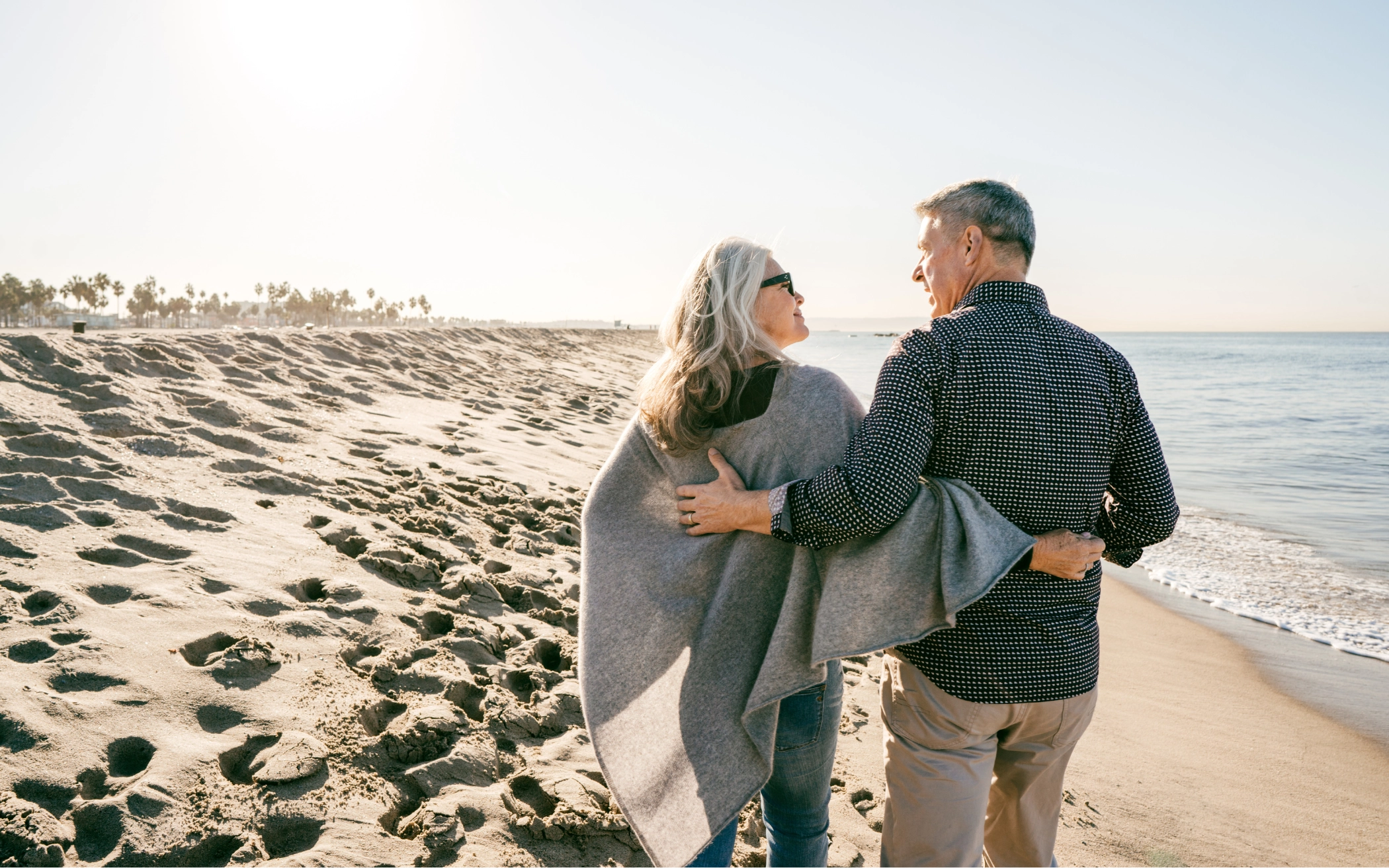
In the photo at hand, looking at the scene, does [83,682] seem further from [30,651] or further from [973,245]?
[973,245]

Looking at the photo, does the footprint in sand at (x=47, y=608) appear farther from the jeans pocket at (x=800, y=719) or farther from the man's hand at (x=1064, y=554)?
the man's hand at (x=1064, y=554)

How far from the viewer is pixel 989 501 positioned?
183 centimetres

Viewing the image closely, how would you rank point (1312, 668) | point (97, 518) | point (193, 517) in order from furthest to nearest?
point (1312, 668) → point (193, 517) → point (97, 518)

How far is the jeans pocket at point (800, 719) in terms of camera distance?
1.90m

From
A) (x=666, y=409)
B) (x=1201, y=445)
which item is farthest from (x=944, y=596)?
(x=1201, y=445)

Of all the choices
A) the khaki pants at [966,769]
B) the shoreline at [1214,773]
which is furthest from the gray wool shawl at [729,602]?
the shoreline at [1214,773]

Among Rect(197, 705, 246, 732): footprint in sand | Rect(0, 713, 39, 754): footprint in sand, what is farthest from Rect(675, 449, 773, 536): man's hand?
Rect(0, 713, 39, 754): footprint in sand

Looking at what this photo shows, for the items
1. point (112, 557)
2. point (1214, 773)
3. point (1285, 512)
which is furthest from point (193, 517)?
point (1285, 512)

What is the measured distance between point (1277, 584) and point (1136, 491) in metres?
7.11

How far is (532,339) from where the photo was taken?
2862 centimetres

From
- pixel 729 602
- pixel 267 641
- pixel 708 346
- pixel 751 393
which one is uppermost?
pixel 708 346

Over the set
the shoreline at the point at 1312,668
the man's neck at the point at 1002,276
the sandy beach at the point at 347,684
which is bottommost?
the shoreline at the point at 1312,668

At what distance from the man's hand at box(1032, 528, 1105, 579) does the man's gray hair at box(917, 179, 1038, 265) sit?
74 cm

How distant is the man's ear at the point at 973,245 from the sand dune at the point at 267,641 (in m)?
2.12
